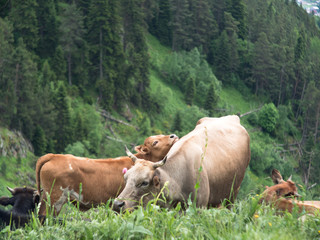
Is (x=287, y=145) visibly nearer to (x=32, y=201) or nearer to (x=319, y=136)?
(x=319, y=136)

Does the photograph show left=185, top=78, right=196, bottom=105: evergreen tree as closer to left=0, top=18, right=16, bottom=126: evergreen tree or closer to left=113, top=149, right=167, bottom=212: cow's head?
left=0, top=18, right=16, bottom=126: evergreen tree

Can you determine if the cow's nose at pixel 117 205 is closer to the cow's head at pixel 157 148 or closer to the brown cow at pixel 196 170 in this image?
the brown cow at pixel 196 170

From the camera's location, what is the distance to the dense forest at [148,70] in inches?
2520

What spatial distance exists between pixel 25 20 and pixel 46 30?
13.0 ft

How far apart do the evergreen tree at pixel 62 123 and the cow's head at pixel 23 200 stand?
54.6 metres

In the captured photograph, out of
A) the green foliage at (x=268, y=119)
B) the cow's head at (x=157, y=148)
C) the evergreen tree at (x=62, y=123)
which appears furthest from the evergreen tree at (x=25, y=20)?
the cow's head at (x=157, y=148)

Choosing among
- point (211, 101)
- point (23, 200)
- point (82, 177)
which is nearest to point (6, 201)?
point (23, 200)

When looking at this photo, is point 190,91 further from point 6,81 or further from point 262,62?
point 6,81

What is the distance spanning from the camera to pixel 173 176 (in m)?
8.77

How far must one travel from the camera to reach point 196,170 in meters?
9.04

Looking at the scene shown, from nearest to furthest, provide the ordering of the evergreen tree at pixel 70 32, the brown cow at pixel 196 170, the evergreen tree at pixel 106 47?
the brown cow at pixel 196 170
the evergreen tree at pixel 70 32
the evergreen tree at pixel 106 47

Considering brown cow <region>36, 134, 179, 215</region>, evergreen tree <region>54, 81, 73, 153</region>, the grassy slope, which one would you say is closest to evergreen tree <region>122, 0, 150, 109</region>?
evergreen tree <region>54, 81, 73, 153</region>

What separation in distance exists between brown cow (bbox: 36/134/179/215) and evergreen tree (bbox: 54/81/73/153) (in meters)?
52.5

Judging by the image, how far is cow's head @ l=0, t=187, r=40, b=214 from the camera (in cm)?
912
